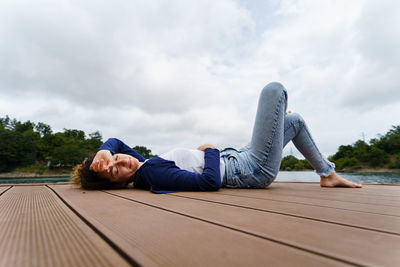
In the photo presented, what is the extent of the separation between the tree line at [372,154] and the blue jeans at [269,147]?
A: 151 ft

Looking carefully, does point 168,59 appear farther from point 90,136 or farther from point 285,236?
point 90,136

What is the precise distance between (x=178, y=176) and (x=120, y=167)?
600 mm

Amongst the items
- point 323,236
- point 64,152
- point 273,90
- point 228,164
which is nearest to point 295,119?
point 273,90

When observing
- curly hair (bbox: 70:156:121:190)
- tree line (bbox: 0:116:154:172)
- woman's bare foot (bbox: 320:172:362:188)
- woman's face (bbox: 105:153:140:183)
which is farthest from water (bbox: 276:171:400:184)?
tree line (bbox: 0:116:154:172)

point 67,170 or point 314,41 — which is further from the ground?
point 314,41

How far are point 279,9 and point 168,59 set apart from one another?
528 inches

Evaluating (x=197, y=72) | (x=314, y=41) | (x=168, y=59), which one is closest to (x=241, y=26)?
(x=314, y=41)

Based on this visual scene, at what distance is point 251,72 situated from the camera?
65.6 feet

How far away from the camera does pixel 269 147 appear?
5.08ft

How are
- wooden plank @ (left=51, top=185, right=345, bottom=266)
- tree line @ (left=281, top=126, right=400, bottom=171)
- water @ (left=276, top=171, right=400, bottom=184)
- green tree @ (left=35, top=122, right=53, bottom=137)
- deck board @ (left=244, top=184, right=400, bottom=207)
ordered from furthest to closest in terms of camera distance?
1. green tree @ (left=35, top=122, right=53, bottom=137)
2. tree line @ (left=281, top=126, right=400, bottom=171)
3. water @ (left=276, top=171, right=400, bottom=184)
4. deck board @ (left=244, top=184, right=400, bottom=207)
5. wooden plank @ (left=51, top=185, right=345, bottom=266)

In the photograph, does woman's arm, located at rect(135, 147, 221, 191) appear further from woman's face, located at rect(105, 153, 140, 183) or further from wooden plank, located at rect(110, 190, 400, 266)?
wooden plank, located at rect(110, 190, 400, 266)

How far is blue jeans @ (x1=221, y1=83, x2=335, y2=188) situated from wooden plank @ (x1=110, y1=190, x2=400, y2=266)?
91 cm

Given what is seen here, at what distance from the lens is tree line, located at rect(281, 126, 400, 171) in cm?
3628

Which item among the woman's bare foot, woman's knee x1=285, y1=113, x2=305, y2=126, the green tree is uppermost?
the green tree
